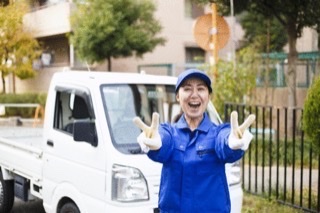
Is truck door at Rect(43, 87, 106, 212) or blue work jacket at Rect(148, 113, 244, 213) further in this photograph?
truck door at Rect(43, 87, 106, 212)

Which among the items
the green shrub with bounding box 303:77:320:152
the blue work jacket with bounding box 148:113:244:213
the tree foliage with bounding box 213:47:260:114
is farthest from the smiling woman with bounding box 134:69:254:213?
the tree foliage with bounding box 213:47:260:114

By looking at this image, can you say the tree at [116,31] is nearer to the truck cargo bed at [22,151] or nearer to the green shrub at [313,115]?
the truck cargo bed at [22,151]

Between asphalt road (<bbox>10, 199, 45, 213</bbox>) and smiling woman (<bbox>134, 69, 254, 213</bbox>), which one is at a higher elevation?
smiling woman (<bbox>134, 69, 254, 213</bbox>)

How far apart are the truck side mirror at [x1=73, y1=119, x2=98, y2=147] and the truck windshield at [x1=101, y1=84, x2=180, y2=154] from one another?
16 cm

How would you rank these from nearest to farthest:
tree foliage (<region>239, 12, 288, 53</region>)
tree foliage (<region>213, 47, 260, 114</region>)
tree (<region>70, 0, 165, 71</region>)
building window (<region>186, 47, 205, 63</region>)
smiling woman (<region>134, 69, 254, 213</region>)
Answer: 1. smiling woman (<region>134, 69, 254, 213</region>)
2. tree foliage (<region>213, 47, 260, 114</region>)
3. tree (<region>70, 0, 165, 71</region>)
4. tree foliage (<region>239, 12, 288, 53</region>)
5. building window (<region>186, 47, 205, 63</region>)

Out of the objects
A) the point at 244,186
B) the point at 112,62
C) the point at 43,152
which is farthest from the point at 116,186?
the point at 112,62

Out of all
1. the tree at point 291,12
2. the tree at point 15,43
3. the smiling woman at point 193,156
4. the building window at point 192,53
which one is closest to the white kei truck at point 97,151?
the tree at point 15,43

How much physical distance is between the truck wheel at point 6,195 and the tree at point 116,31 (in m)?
7.62

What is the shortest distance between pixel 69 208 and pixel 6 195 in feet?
5.75

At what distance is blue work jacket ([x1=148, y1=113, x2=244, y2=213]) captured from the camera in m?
2.51

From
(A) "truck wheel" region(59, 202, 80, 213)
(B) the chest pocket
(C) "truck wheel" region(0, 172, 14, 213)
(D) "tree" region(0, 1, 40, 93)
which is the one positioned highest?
(D) "tree" region(0, 1, 40, 93)

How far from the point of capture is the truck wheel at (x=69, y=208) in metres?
4.24

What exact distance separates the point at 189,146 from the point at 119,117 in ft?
6.30

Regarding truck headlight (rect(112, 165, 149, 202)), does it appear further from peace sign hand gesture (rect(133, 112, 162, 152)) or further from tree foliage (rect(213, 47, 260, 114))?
tree foliage (rect(213, 47, 260, 114))
